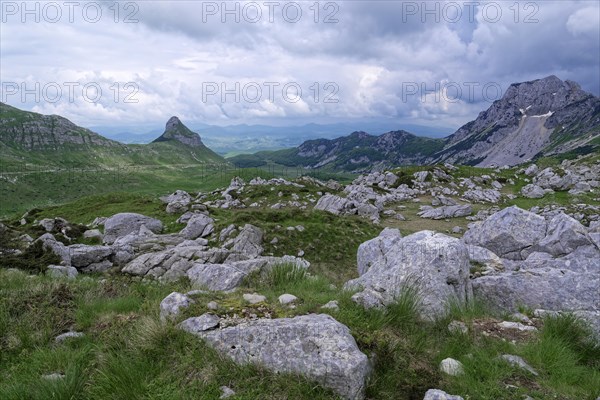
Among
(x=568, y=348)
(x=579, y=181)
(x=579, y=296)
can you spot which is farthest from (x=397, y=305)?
(x=579, y=181)

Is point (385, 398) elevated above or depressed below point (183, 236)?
above

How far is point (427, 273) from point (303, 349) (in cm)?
606

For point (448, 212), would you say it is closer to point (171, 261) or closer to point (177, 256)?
point (177, 256)

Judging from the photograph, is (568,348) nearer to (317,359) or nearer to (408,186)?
(317,359)

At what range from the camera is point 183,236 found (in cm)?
3872

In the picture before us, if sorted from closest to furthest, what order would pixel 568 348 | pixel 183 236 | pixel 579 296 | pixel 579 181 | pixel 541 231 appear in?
pixel 568 348
pixel 579 296
pixel 541 231
pixel 183 236
pixel 579 181

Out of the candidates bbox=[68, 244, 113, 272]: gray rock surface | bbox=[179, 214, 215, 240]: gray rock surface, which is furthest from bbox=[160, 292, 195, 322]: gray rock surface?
bbox=[179, 214, 215, 240]: gray rock surface

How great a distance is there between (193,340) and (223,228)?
32.7 meters

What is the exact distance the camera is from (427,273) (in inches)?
446

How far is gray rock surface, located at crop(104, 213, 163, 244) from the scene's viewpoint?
44438mm

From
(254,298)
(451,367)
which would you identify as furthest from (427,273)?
(254,298)

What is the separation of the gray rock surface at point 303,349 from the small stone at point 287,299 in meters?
1.23

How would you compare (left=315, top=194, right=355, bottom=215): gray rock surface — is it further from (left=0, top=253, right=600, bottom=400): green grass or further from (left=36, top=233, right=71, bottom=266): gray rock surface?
(left=0, top=253, right=600, bottom=400): green grass

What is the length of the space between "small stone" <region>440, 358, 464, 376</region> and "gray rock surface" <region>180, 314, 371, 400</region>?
66.1 inches
